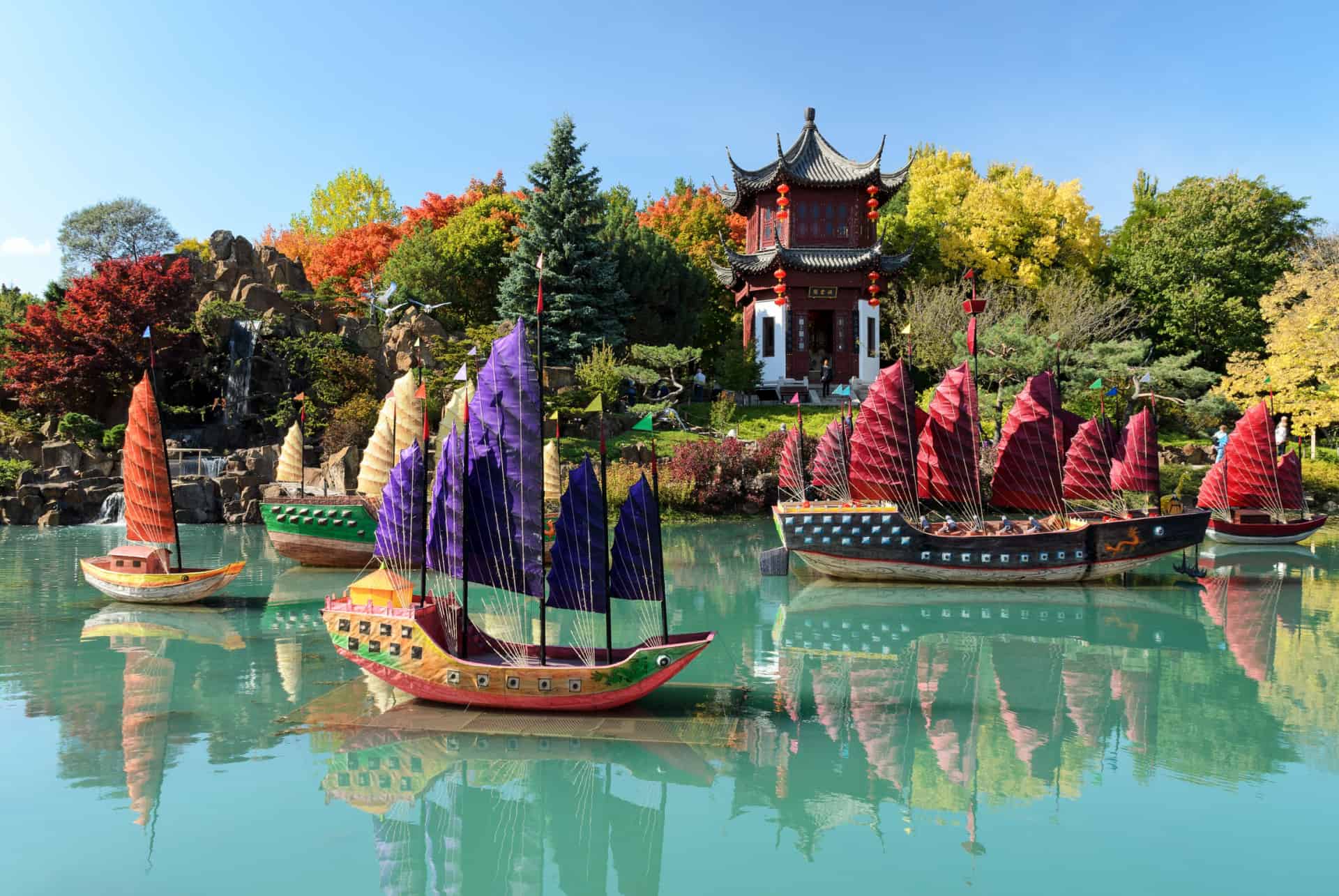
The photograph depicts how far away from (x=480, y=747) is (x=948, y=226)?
132ft

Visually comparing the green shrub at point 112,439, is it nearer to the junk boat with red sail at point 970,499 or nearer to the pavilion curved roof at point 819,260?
the junk boat with red sail at point 970,499

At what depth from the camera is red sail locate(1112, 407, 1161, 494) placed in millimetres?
21812

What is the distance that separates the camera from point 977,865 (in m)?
8.24

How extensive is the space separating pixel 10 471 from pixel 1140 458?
3559cm

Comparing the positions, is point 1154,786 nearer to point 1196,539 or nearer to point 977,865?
point 977,865

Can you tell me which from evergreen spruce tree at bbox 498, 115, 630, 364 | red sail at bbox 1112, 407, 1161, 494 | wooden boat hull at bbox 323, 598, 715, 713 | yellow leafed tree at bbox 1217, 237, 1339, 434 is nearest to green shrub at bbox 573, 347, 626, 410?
evergreen spruce tree at bbox 498, 115, 630, 364

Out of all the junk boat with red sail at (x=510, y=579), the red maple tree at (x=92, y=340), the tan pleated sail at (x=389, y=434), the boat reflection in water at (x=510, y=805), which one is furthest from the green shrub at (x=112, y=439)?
the boat reflection in water at (x=510, y=805)

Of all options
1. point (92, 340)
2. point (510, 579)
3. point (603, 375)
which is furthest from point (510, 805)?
point (92, 340)

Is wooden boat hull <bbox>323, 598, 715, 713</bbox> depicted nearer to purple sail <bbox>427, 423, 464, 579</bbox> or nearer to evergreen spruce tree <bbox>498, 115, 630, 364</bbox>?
purple sail <bbox>427, 423, 464, 579</bbox>

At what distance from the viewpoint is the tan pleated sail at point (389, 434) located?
70.9 feet

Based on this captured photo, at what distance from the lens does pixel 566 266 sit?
38062 mm

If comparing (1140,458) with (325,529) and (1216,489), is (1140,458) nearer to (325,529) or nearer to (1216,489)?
(1216,489)

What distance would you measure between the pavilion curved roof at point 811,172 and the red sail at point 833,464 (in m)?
21.7

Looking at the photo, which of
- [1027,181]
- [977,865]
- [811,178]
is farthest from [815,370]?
[977,865]
